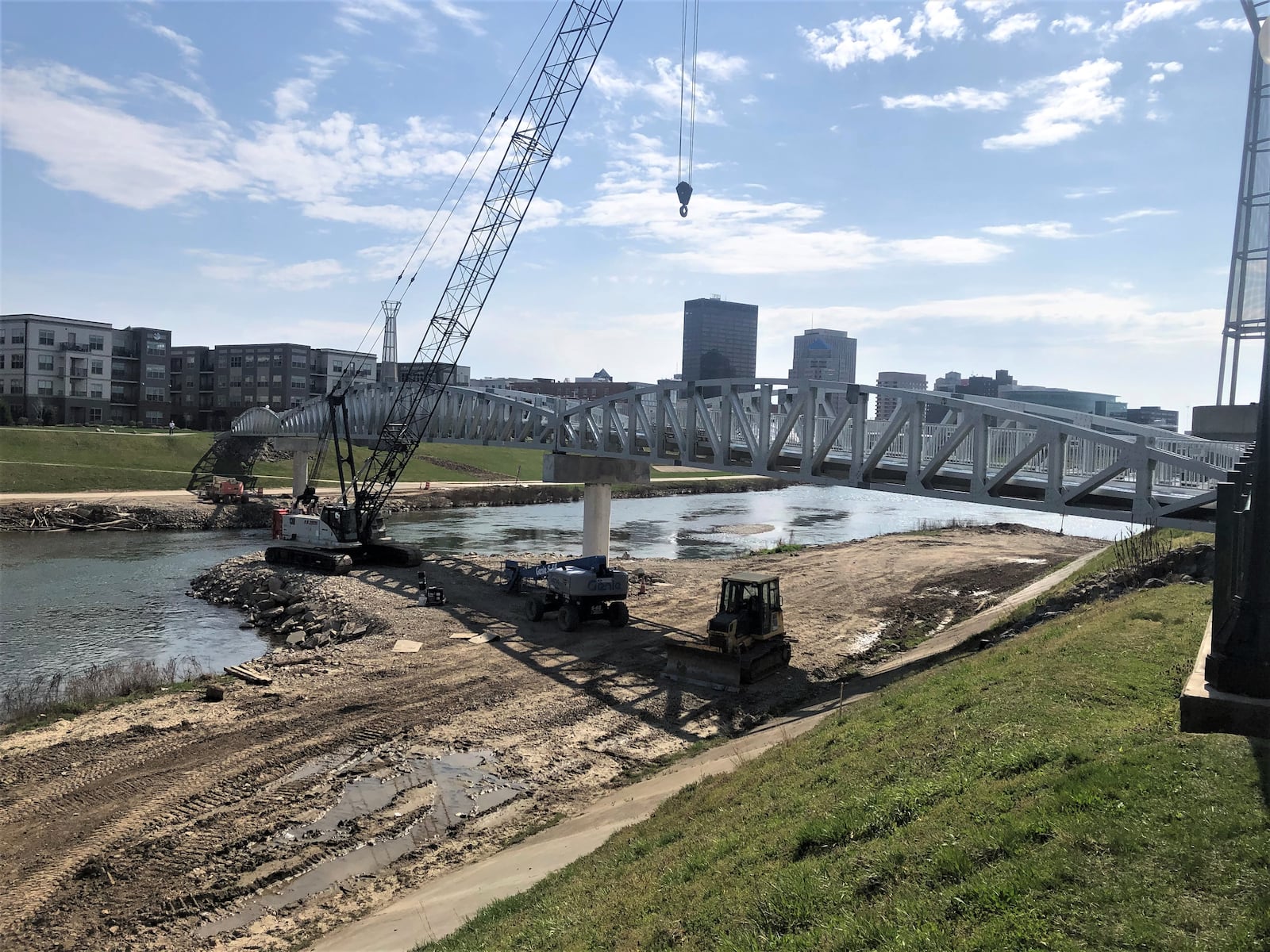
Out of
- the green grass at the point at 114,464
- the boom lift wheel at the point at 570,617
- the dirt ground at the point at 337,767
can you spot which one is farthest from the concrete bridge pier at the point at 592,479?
the green grass at the point at 114,464

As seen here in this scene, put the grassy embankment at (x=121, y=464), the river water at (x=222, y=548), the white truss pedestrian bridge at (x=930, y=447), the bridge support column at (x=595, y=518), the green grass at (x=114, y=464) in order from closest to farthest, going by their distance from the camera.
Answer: the white truss pedestrian bridge at (x=930, y=447)
the river water at (x=222, y=548)
the bridge support column at (x=595, y=518)
the green grass at (x=114, y=464)
the grassy embankment at (x=121, y=464)

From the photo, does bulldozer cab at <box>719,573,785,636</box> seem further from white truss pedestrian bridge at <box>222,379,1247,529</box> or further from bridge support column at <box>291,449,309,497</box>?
bridge support column at <box>291,449,309,497</box>

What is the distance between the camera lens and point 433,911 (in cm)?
1155

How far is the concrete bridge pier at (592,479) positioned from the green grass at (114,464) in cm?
3146

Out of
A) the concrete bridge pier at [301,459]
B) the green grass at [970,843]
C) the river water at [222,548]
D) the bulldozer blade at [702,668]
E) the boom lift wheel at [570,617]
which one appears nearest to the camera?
the green grass at [970,843]

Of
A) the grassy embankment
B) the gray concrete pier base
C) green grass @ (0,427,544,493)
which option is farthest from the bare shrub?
the grassy embankment

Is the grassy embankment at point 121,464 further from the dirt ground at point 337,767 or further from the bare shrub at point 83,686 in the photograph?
the dirt ground at point 337,767

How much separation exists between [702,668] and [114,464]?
75247 mm

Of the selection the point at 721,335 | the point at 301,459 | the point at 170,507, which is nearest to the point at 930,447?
the point at 170,507

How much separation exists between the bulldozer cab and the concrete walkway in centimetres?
324

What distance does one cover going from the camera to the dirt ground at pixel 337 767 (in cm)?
1215

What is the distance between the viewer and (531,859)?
12.8m

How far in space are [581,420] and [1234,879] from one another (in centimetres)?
3494

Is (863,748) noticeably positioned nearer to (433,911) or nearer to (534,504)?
(433,911)
